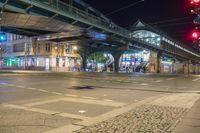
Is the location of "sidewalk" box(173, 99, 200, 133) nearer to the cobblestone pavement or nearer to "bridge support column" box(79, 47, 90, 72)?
the cobblestone pavement

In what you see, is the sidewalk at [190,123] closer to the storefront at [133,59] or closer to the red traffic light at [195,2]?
the red traffic light at [195,2]

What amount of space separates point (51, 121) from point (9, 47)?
93151mm

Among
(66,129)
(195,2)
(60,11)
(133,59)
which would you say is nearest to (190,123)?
(66,129)

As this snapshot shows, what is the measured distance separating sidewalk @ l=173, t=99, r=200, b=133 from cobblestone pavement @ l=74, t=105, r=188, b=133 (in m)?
0.19

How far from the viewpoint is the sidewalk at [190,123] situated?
8.22 m

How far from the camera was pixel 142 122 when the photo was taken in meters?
9.02

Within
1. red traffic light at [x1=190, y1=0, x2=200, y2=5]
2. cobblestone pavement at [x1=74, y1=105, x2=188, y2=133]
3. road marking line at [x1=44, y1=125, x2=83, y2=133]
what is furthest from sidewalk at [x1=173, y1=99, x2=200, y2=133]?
red traffic light at [x1=190, y1=0, x2=200, y2=5]

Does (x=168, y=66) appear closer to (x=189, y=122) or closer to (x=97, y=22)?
(x=97, y=22)

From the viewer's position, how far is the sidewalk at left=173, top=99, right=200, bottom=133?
8.22 metres

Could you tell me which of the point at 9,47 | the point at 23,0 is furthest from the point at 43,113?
the point at 9,47

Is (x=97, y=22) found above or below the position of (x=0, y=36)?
above

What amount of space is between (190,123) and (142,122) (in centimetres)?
148

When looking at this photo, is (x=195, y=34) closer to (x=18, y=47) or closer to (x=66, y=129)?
(x=66, y=129)

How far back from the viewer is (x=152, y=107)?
12352 mm
